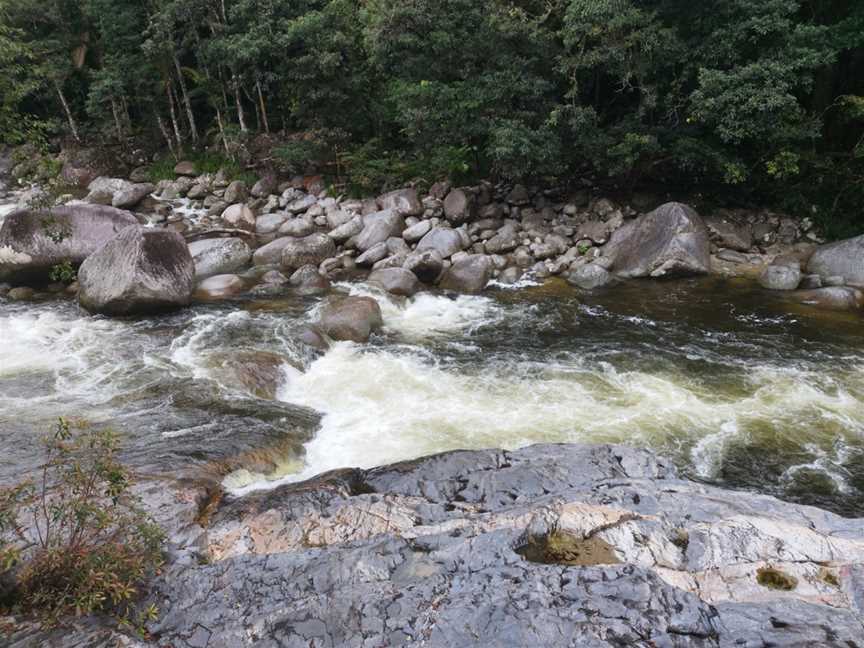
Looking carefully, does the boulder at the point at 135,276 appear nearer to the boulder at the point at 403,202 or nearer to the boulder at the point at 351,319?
the boulder at the point at 351,319

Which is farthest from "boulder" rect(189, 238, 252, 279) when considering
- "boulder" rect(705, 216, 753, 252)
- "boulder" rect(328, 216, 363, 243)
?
"boulder" rect(705, 216, 753, 252)

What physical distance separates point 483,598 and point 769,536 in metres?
2.53

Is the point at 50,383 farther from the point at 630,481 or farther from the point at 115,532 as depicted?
the point at 630,481

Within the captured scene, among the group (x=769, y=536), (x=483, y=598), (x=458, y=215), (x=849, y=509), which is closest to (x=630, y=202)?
(x=458, y=215)

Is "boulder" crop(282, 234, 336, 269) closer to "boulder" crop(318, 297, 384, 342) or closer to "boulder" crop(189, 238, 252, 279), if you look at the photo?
"boulder" crop(189, 238, 252, 279)

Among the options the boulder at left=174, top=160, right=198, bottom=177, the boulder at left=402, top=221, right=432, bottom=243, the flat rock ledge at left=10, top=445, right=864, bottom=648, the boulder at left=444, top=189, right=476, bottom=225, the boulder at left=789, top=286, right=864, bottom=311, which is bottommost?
the boulder at left=789, top=286, right=864, bottom=311

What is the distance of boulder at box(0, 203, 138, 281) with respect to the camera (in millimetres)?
13820

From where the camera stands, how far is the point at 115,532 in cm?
482

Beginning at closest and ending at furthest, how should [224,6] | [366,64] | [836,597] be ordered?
[836,597] < [366,64] < [224,6]

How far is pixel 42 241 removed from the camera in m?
13.9

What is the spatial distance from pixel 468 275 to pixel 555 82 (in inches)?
241

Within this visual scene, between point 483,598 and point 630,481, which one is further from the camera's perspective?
point 630,481

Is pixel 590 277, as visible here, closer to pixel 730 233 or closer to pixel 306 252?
pixel 730 233

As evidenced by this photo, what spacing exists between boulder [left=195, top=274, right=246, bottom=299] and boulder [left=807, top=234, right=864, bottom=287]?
13891 mm
